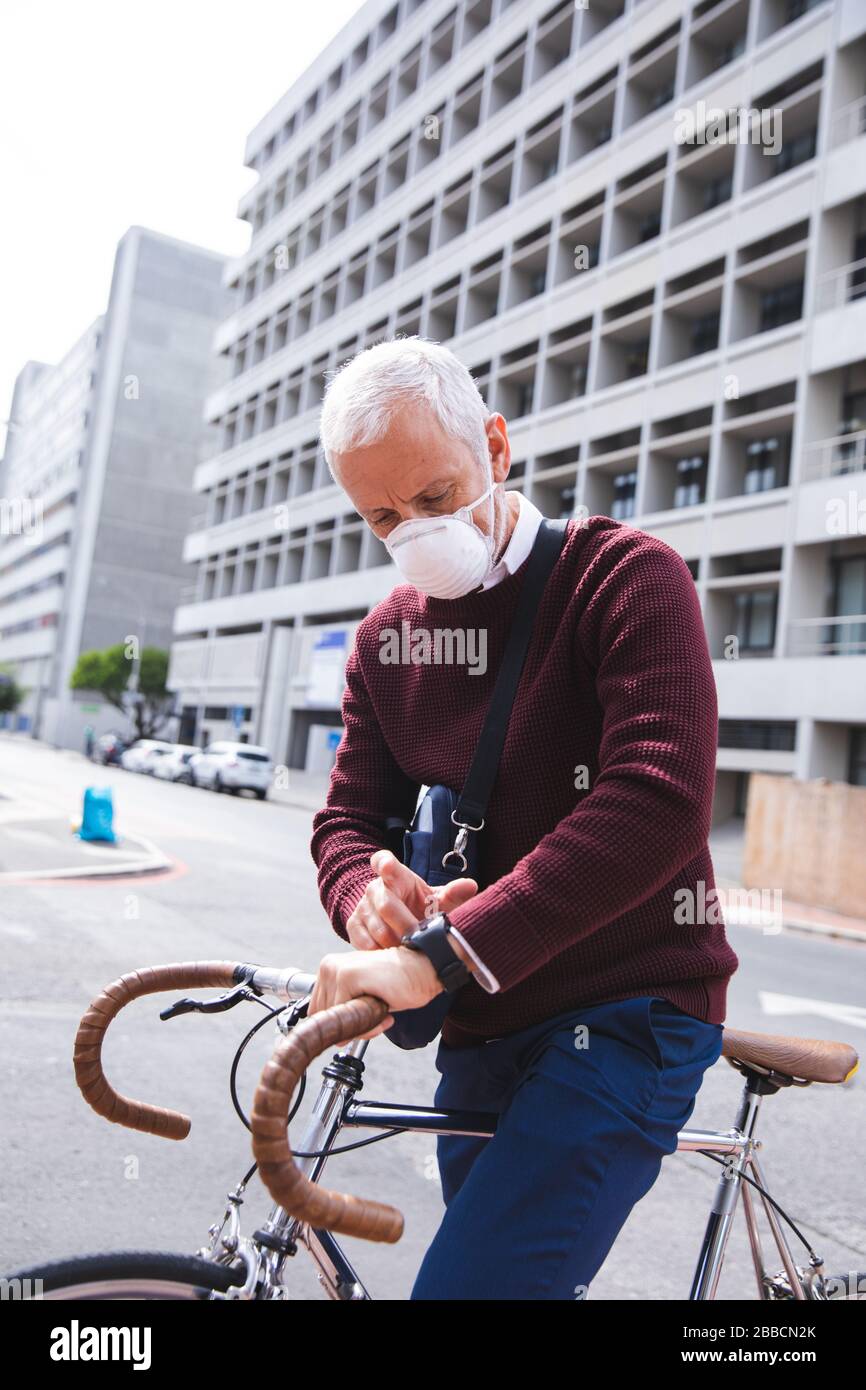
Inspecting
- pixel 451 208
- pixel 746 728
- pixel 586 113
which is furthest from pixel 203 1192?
pixel 451 208

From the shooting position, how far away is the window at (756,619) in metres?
29.2

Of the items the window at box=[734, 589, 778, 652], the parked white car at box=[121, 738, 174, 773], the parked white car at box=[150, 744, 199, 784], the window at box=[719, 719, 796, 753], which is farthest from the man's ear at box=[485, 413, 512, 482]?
the parked white car at box=[121, 738, 174, 773]

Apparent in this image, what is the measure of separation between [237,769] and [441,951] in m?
35.0

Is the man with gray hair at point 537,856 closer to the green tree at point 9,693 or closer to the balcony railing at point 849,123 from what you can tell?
the balcony railing at point 849,123

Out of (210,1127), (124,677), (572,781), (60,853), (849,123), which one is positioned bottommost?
(210,1127)

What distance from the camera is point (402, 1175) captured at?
4410 millimetres

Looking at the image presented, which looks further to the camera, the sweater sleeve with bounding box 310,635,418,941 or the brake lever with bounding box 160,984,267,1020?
the sweater sleeve with bounding box 310,635,418,941

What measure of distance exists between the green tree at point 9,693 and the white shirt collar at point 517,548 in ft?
317

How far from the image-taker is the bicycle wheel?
4.47 feet

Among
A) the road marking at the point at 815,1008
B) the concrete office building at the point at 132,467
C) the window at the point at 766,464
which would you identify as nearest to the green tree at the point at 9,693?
the concrete office building at the point at 132,467

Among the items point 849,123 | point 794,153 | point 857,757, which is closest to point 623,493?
point 794,153

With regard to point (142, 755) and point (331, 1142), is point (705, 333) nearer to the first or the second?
point (142, 755)

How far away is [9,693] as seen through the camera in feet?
313

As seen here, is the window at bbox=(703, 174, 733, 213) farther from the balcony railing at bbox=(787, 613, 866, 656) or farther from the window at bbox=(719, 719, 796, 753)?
the window at bbox=(719, 719, 796, 753)
